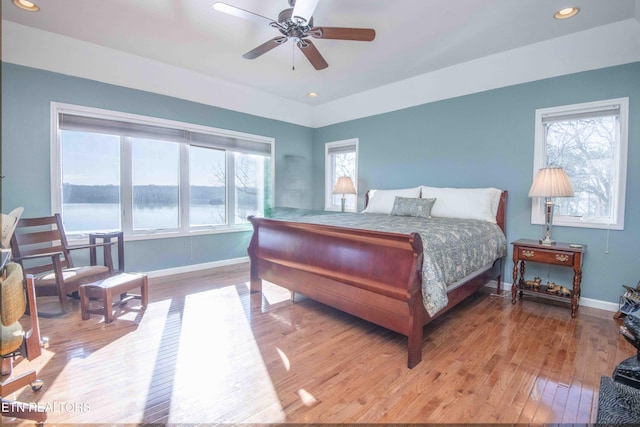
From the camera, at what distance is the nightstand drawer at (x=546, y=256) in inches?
116

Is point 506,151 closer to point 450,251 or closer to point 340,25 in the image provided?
point 450,251

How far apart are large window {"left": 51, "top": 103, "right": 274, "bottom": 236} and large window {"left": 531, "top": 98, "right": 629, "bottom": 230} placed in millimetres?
3988

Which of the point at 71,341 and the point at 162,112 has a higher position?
the point at 162,112

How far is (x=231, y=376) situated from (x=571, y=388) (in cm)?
214

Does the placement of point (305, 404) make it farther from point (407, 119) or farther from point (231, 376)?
point (407, 119)

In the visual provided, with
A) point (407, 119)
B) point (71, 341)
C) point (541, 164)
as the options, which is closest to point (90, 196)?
point (71, 341)

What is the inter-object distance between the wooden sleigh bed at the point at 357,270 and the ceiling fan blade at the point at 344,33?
163cm

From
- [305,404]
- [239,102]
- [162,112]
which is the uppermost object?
[239,102]

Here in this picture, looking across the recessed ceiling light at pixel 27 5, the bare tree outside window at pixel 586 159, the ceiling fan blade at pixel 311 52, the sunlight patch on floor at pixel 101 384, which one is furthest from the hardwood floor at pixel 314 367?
the recessed ceiling light at pixel 27 5

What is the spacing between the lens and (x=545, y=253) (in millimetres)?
3084

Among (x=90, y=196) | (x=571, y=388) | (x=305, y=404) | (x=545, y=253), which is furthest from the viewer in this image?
(x=90, y=196)

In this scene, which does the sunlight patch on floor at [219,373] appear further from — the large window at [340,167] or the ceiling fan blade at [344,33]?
the large window at [340,167]

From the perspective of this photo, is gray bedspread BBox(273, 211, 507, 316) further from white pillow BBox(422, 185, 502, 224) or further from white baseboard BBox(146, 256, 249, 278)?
white baseboard BBox(146, 256, 249, 278)

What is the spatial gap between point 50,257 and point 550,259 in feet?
16.5
